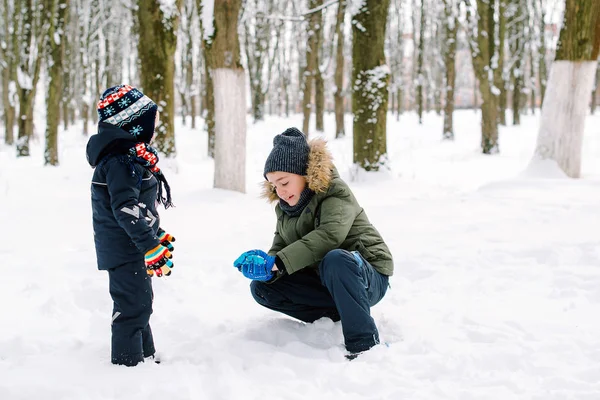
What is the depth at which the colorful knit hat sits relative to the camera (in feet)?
8.19

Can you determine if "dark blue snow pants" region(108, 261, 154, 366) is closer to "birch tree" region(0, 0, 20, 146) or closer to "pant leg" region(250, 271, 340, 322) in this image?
"pant leg" region(250, 271, 340, 322)

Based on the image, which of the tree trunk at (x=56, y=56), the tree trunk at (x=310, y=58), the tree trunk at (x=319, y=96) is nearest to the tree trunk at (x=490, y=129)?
the tree trunk at (x=310, y=58)

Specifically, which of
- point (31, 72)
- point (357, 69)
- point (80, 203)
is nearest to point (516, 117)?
point (357, 69)

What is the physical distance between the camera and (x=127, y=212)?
2.37 metres

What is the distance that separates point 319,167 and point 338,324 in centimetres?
94

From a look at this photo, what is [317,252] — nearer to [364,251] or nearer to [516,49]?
[364,251]

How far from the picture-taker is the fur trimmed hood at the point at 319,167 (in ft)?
9.07

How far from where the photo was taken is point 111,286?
2.55 meters

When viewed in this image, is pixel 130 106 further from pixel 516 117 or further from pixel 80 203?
pixel 516 117

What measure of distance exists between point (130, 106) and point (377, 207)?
435 cm

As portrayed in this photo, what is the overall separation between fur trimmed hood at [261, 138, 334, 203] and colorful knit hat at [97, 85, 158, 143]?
2.68 ft

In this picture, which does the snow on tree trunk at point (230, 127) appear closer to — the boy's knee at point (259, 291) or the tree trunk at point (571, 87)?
the tree trunk at point (571, 87)

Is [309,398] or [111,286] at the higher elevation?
[111,286]

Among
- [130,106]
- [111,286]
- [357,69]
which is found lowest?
[111,286]
